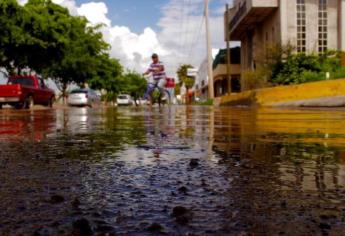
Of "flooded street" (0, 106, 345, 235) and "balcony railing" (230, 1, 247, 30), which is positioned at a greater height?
"balcony railing" (230, 1, 247, 30)

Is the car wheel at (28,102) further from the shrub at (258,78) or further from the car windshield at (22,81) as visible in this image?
the shrub at (258,78)

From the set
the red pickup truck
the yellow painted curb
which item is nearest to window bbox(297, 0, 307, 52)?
the yellow painted curb

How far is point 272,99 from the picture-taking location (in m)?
16.4

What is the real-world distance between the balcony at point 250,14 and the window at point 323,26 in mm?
3249

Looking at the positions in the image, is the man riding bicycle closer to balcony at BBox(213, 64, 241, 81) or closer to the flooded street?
the flooded street

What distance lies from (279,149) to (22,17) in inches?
1115

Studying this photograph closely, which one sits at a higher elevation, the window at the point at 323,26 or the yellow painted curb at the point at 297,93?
the window at the point at 323,26

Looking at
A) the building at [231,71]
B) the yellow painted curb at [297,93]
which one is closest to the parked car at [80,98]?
the building at [231,71]

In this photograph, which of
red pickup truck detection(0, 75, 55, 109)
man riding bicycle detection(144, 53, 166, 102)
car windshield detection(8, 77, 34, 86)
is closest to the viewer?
man riding bicycle detection(144, 53, 166, 102)

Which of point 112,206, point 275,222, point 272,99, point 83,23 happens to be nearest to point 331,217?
point 275,222

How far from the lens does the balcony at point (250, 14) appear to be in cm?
3603

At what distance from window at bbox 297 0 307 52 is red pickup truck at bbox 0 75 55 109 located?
18.7 metres

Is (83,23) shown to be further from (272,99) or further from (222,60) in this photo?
(272,99)

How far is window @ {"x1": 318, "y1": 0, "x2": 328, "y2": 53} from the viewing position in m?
35.0
